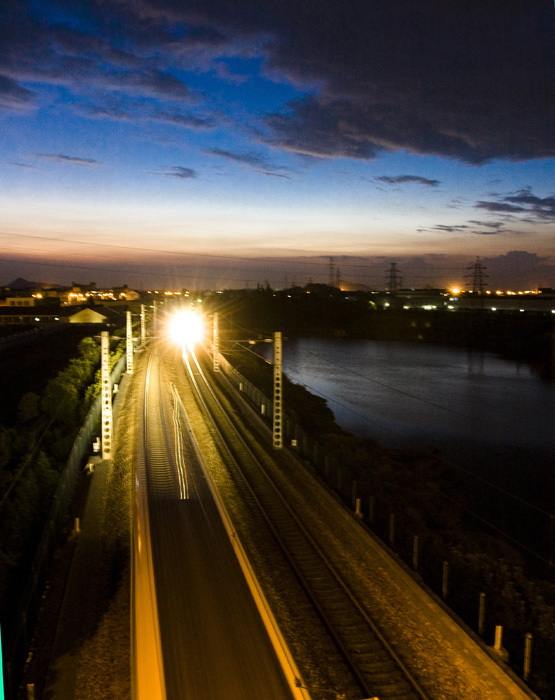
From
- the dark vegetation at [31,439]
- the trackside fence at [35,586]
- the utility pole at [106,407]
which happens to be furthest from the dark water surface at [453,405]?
the trackside fence at [35,586]

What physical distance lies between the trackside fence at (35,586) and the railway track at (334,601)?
306 cm

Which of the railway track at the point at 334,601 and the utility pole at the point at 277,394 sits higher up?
the utility pole at the point at 277,394

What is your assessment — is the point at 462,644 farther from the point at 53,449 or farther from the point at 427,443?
the point at 427,443

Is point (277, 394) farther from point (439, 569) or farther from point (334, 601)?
point (334, 601)

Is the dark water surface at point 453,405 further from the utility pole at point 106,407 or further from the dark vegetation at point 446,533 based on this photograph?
the utility pole at point 106,407

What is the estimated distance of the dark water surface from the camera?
18797 mm

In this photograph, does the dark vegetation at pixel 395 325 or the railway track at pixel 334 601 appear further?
the dark vegetation at pixel 395 325

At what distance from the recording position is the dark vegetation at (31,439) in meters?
9.67

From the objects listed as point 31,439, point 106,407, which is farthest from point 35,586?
point 31,439

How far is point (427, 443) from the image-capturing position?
20906 mm

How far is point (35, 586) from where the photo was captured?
6.47 metres

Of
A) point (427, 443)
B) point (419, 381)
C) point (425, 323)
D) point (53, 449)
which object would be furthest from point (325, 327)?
point (53, 449)

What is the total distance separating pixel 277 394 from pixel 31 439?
26.5 ft

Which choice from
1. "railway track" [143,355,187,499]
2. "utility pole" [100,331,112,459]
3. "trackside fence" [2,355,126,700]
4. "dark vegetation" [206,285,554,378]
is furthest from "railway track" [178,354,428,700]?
"dark vegetation" [206,285,554,378]
